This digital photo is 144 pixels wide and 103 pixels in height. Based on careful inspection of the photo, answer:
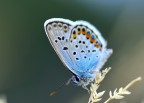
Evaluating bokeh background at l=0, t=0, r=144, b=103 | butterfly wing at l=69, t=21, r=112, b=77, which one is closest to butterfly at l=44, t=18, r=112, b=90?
butterfly wing at l=69, t=21, r=112, b=77

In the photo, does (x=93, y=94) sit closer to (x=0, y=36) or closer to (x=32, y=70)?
(x=32, y=70)

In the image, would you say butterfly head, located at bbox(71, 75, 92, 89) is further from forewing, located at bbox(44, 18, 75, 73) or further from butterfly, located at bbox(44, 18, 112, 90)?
forewing, located at bbox(44, 18, 75, 73)

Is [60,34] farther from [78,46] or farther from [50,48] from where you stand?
[50,48]

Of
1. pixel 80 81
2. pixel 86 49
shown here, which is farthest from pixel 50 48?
pixel 80 81

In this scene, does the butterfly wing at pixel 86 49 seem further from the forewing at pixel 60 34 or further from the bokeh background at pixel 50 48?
the bokeh background at pixel 50 48

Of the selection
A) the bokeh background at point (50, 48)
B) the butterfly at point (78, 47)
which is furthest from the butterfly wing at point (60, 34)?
the bokeh background at point (50, 48)
